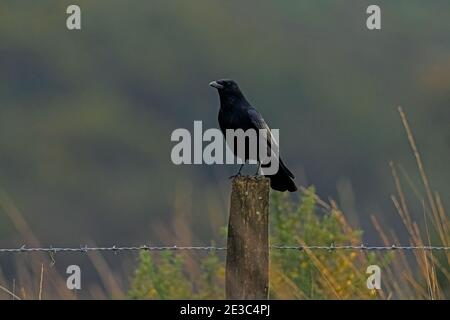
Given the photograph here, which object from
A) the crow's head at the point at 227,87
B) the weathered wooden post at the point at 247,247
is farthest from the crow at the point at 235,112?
the weathered wooden post at the point at 247,247

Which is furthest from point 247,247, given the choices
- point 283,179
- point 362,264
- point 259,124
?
point 362,264

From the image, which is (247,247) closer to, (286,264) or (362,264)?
(362,264)

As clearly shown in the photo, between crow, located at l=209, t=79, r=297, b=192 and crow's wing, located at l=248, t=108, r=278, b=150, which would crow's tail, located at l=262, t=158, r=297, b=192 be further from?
crow's wing, located at l=248, t=108, r=278, b=150

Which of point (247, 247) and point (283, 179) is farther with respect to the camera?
point (283, 179)

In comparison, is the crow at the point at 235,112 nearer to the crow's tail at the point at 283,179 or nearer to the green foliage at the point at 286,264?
the crow's tail at the point at 283,179

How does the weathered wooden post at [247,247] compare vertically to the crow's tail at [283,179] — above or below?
below

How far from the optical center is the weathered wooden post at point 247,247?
646 centimetres

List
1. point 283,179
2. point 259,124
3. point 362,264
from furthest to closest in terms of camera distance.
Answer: point 362,264
point 259,124
point 283,179

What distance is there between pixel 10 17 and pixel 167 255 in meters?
30.4

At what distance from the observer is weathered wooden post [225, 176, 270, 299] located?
646cm

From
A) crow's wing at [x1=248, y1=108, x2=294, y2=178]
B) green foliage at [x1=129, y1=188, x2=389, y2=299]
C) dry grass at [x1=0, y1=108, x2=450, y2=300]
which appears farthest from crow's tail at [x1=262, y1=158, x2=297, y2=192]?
green foliage at [x1=129, y1=188, x2=389, y2=299]

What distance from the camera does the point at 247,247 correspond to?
6.47 meters

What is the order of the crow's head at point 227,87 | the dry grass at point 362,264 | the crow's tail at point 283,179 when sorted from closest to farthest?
1. the dry grass at point 362,264
2. the crow's tail at point 283,179
3. the crow's head at point 227,87
